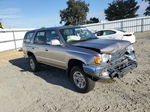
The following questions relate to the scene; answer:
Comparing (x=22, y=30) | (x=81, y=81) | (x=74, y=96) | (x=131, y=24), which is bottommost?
(x=74, y=96)

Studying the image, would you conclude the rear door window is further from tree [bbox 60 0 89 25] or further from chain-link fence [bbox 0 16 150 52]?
tree [bbox 60 0 89 25]

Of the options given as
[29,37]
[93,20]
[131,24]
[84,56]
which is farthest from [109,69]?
[93,20]

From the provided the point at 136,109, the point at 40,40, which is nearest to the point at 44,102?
the point at 136,109

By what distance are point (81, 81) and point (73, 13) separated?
4739 cm

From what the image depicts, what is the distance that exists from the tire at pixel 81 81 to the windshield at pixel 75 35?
1.09m

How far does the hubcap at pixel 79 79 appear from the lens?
4133mm

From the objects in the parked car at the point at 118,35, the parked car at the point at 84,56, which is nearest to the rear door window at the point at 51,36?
the parked car at the point at 84,56

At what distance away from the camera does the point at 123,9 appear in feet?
136

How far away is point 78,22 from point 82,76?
46913mm

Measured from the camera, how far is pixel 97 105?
11.6ft

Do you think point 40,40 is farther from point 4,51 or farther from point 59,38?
point 4,51

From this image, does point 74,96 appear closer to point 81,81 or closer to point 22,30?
point 81,81

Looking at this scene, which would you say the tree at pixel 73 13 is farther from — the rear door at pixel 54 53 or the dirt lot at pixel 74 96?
the dirt lot at pixel 74 96

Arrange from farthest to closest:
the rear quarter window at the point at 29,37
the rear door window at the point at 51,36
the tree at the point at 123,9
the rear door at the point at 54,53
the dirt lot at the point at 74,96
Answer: the tree at the point at 123,9
the rear quarter window at the point at 29,37
the rear door window at the point at 51,36
the rear door at the point at 54,53
the dirt lot at the point at 74,96
